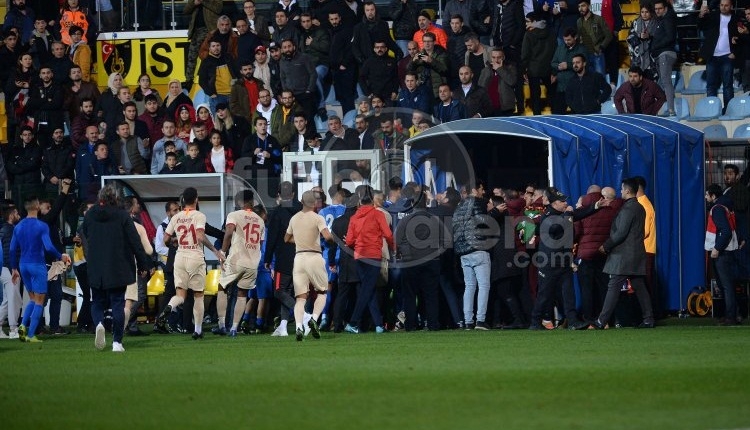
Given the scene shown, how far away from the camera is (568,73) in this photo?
2514 cm

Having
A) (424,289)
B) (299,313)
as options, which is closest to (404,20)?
(424,289)

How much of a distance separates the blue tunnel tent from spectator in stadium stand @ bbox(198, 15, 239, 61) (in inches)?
274

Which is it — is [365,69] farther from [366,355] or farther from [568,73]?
[366,355]

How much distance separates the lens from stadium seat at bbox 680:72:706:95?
26.5m

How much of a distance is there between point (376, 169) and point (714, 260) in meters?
5.93

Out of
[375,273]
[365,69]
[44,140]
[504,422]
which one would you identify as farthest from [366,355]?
[44,140]

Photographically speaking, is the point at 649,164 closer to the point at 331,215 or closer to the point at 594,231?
the point at 594,231

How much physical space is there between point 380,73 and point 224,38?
3.71m

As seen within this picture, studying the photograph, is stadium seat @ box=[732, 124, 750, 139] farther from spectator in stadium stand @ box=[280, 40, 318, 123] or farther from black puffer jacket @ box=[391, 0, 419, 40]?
spectator in stadium stand @ box=[280, 40, 318, 123]

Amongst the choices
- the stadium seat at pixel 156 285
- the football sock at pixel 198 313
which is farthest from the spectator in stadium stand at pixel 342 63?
the football sock at pixel 198 313

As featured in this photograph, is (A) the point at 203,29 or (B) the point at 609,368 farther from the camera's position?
(A) the point at 203,29

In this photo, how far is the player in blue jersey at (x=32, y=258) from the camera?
19641 millimetres

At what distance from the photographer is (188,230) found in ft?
61.6

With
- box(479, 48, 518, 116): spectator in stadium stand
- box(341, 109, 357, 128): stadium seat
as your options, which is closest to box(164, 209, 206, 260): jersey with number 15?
box(341, 109, 357, 128): stadium seat
